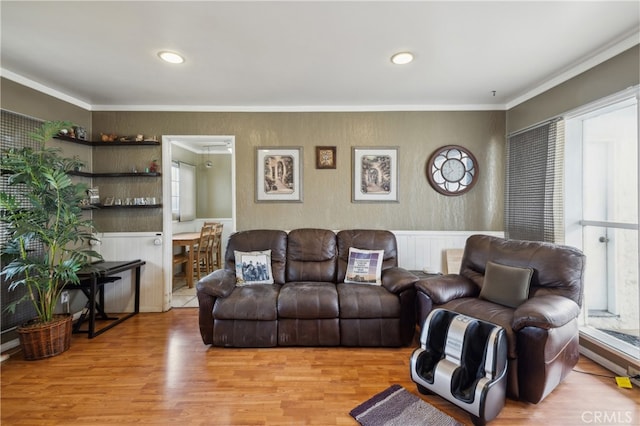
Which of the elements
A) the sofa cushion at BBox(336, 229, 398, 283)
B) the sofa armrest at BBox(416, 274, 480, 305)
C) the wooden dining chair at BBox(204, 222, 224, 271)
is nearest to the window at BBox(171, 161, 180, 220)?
the wooden dining chair at BBox(204, 222, 224, 271)

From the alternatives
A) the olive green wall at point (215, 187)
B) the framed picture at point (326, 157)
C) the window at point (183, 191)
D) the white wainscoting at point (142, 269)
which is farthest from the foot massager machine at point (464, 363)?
the olive green wall at point (215, 187)

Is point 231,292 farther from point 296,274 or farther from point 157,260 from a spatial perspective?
point 157,260

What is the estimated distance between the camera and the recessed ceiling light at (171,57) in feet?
7.21

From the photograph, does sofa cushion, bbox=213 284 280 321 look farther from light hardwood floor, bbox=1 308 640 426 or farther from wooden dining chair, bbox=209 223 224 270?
wooden dining chair, bbox=209 223 224 270

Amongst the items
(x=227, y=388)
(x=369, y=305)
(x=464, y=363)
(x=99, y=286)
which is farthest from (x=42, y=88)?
(x=464, y=363)

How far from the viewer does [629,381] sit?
76.5 inches

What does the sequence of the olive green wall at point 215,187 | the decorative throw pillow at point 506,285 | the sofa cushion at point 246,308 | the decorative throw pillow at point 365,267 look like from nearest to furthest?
the decorative throw pillow at point 506,285 < the sofa cushion at point 246,308 < the decorative throw pillow at point 365,267 < the olive green wall at point 215,187

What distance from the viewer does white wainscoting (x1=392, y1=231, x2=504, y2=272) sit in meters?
3.40

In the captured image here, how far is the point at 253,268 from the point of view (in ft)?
9.49

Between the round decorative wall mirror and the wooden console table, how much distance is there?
12.2ft

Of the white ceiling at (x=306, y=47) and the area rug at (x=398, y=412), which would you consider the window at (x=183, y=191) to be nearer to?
the white ceiling at (x=306, y=47)

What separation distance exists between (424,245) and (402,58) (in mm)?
2132

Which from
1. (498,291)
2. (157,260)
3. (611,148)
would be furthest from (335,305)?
(611,148)

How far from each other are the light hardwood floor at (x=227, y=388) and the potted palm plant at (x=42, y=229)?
213mm
